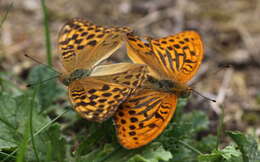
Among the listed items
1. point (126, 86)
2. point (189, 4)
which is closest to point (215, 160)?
point (126, 86)

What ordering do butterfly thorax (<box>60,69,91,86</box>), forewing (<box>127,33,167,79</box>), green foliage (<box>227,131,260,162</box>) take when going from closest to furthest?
green foliage (<box>227,131,260,162</box>), butterfly thorax (<box>60,69,91,86</box>), forewing (<box>127,33,167,79</box>)

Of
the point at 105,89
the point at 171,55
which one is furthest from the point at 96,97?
the point at 171,55

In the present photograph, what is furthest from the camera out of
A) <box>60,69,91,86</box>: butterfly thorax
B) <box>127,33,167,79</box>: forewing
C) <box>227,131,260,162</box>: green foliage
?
<box>127,33,167,79</box>: forewing

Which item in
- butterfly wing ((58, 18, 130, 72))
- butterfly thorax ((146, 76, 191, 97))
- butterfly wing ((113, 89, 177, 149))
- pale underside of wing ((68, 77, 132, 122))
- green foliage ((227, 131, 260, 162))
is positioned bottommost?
green foliage ((227, 131, 260, 162))

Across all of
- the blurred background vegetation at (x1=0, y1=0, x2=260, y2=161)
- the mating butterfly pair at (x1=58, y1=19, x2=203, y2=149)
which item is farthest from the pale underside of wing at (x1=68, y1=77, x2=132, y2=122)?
the blurred background vegetation at (x1=0, y1=0, x2=260, y2=161)

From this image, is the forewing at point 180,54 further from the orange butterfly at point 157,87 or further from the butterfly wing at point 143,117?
the butterfly wing at point 143,117

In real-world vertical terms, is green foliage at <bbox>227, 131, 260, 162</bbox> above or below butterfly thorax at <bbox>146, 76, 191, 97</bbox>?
below

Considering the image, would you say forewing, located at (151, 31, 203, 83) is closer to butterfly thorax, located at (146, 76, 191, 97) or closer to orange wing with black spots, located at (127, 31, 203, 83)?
orange wing with black spots, located at (127, 31, 203, 83)

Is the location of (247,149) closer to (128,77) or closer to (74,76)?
(128,77)
